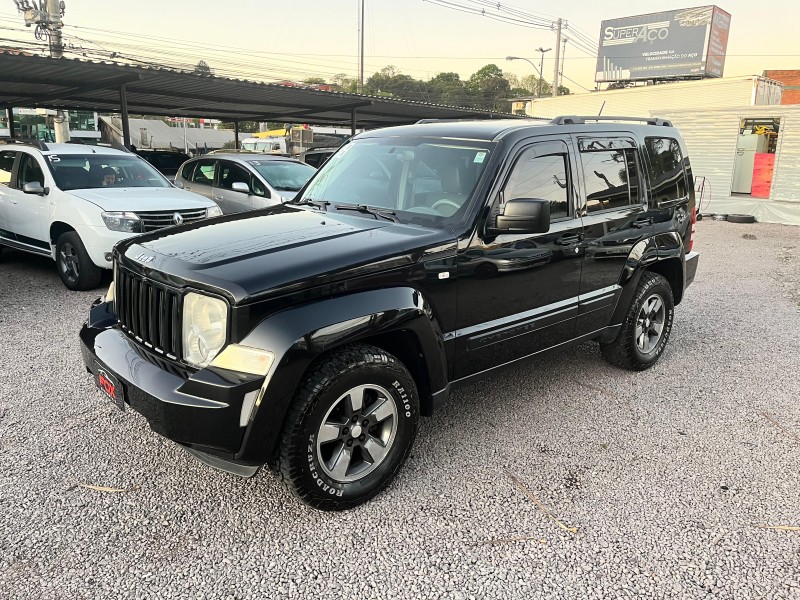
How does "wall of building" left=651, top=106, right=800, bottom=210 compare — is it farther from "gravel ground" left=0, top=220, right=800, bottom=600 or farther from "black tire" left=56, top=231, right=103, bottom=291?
"black tire" left=56, top=231, right=103, bottom=291

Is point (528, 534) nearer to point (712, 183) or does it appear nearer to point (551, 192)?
point (551, 192)

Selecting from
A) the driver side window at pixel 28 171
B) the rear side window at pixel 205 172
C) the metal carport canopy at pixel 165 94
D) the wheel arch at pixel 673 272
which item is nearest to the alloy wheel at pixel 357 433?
the wheel arch at pixel 673 272

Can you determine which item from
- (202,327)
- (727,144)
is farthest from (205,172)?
(727,144)

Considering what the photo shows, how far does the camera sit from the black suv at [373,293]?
2594 mm

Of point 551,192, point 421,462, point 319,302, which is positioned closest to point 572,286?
point 551,192

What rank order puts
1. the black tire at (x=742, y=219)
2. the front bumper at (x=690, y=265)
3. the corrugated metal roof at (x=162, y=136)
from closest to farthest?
the front bumper at (x=690, y=265), the black tire at (x=742, y=219), the corrugated metal roof at (x=162, y=136)

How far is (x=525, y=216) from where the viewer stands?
320cm

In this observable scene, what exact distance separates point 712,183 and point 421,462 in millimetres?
15848

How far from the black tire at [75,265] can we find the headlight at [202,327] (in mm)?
4962

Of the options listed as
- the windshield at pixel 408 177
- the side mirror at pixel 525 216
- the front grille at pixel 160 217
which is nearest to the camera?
the side mirror at pixel 525 216

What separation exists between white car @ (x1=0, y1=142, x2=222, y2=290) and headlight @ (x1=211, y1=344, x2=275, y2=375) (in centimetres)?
427

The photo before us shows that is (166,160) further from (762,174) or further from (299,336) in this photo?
(299,336)

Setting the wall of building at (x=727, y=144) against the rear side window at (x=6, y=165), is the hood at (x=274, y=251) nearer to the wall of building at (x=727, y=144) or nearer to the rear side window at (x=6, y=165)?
the rear side window at (x=6, y=165)

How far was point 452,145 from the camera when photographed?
376 centimetres
